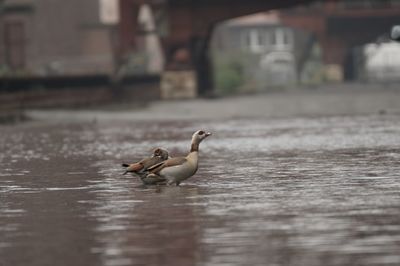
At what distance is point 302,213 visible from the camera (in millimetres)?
12055

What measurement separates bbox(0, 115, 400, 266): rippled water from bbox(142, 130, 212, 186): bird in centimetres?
16

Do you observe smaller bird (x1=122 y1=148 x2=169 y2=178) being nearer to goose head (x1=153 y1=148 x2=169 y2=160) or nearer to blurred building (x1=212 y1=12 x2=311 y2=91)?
goose head (x1=153 y1=148 x2=169 y2=160)

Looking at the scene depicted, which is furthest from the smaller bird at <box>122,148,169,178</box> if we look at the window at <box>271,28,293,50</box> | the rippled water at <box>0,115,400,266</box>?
the window at <box>271,28,293,50</box>

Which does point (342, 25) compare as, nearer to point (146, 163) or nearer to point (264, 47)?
point (264, 47)

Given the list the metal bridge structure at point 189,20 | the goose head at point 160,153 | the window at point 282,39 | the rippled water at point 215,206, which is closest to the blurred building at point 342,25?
the metal bridge structure at point 189,20

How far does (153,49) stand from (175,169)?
9759cm

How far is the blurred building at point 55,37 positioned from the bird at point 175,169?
191 feet

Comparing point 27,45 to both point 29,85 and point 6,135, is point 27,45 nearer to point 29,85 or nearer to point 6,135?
point 29,85

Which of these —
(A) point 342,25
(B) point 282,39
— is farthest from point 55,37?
(B) point 282,39

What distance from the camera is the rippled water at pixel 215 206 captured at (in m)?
9.68

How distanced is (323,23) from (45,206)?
89056 millimetres

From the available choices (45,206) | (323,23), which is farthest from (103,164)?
(323,23)

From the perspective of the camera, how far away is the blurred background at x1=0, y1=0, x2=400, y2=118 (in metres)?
54.8

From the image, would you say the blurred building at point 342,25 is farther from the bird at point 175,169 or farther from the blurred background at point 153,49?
the bird at point 175,169
